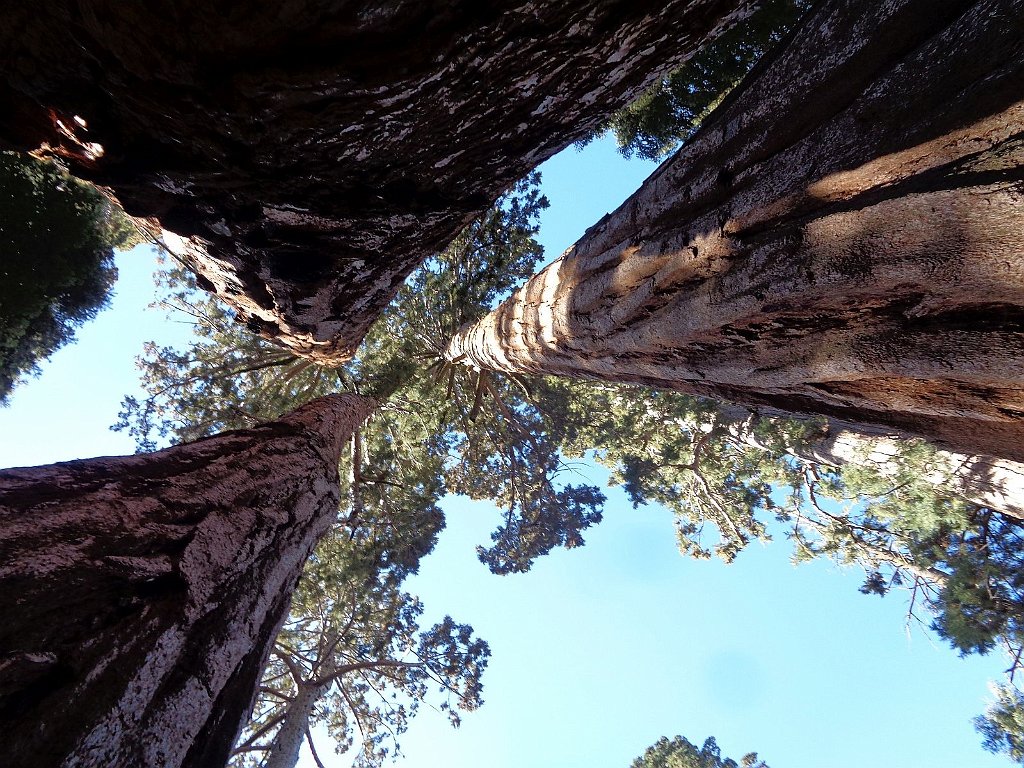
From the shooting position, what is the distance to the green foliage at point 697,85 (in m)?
5.64

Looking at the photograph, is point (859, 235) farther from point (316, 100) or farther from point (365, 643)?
point (365, 643)

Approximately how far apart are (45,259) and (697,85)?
868 centimetres

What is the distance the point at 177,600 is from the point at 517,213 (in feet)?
22.8

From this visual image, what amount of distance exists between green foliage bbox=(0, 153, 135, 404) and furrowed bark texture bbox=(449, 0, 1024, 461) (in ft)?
24.5

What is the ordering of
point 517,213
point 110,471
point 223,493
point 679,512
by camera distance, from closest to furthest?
point 110,471, point 223,493, point 517,213, point 679,512

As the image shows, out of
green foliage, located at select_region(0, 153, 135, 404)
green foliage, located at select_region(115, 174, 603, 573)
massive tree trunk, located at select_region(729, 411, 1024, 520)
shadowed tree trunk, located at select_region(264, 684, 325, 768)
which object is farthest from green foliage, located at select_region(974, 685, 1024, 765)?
green foliage, located at select_region(0, 153, 135, 404)

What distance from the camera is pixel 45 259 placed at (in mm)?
6613

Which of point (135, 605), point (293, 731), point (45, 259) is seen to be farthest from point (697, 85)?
point (293, 731)

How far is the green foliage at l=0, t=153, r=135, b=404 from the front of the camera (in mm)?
6152

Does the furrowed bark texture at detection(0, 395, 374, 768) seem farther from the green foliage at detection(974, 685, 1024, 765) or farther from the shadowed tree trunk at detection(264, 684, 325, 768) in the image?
the green foliage at detection(974, 685, 1024, 765)

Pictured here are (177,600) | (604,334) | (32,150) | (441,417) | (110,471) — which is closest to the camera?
(177,600)

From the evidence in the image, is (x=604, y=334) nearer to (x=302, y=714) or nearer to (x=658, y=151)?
(x=658, y=151)

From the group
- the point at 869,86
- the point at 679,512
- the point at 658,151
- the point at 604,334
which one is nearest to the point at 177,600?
the point at 604,334

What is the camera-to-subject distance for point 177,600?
181cm
